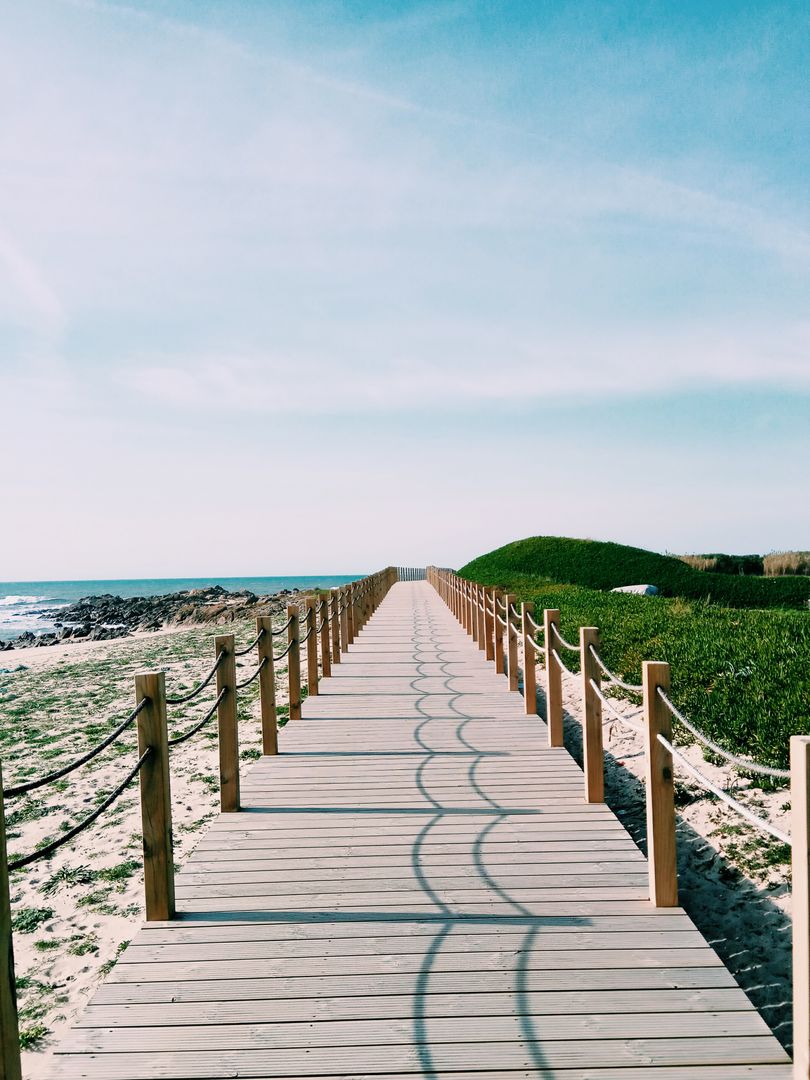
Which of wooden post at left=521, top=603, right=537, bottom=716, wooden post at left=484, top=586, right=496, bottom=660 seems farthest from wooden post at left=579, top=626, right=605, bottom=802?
wooden post at left=484, top=586, right=496, bottom=660

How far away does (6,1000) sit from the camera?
8.53 ft

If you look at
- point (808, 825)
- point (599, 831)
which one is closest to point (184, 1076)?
point (808, 825)

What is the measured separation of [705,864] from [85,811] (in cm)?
544

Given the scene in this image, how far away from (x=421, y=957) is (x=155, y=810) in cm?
161

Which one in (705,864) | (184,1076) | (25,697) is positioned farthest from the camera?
(25,697)

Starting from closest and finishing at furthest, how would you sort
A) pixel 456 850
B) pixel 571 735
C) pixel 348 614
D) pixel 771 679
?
pixel 456 850
pixel 771 679
pixel 571 735
pixel 348 614

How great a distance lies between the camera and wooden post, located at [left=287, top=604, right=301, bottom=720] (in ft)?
28.3

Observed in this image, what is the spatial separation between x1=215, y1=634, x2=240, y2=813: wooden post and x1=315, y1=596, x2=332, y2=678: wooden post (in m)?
5.44

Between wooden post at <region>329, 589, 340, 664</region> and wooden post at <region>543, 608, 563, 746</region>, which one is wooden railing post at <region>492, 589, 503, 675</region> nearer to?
wooden post at <region>329, 589, 340, 664</region>

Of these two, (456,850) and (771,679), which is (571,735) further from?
(456,850)

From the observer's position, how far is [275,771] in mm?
6906

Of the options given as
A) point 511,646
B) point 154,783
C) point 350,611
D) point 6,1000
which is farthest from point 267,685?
point 350,611

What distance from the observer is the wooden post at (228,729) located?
5633 mm

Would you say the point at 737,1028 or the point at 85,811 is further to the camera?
the point at 85,811
